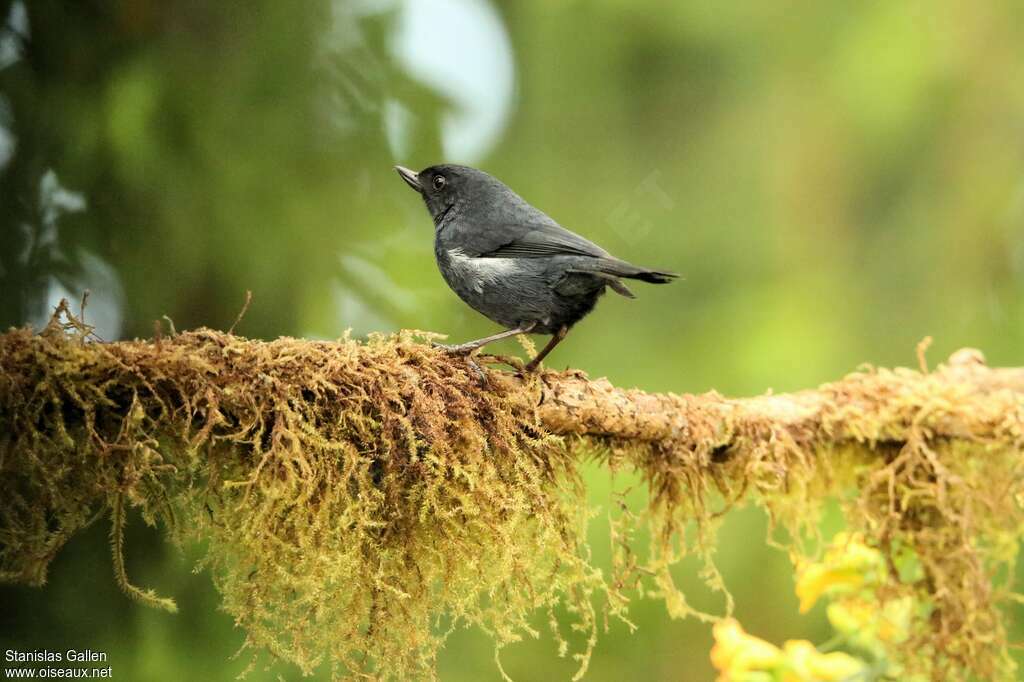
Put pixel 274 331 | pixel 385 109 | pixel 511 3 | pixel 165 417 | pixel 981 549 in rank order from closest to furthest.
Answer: pixel 165 417 → pixel 981 549 → pixel 274 331 → pixel 385 109 → pixel 511 3

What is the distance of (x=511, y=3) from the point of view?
552 centimetres

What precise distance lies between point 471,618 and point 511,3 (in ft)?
13.9

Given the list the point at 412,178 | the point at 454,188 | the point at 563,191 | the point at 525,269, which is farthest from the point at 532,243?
the point at 563,191

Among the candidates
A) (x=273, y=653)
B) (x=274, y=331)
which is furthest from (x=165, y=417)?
(x=274, y=331)

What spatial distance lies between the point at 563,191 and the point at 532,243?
2.74 metres

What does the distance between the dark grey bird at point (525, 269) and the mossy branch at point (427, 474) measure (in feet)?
0.97

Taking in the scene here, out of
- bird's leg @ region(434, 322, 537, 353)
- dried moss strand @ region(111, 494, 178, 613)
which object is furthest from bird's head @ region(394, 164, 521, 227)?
dried moss strand @ region(111, 494, 178, 613)

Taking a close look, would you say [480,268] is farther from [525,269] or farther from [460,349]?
[460,349]

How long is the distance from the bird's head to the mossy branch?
828 mm

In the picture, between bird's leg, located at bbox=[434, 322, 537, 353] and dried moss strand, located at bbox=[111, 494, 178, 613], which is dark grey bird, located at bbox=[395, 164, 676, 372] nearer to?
bird's leg, located at bbox=[434, 322, 537, 353]

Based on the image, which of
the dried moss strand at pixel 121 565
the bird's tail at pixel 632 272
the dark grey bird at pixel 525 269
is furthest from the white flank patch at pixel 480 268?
the dried moss strand at pixel 121 565

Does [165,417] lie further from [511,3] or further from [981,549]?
[511,3]

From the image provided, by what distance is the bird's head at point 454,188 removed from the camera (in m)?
3.08

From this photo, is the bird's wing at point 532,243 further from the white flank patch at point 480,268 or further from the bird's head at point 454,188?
the bird's head at point 454,188
